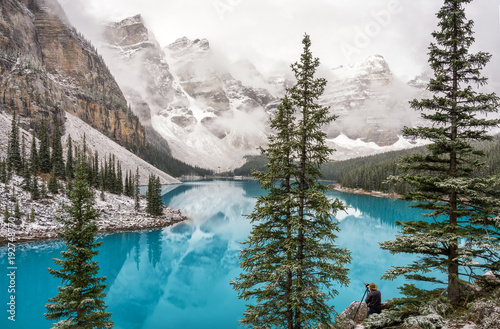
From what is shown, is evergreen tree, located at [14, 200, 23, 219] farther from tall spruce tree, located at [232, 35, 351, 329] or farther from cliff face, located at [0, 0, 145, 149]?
cliff face, located at [0, 0, 145, 149]

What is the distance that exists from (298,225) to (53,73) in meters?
174

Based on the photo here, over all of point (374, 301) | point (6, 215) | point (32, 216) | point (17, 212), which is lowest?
point (32, 216)

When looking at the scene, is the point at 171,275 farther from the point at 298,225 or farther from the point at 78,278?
the point at 298,225

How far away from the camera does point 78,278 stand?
1031 centimetres

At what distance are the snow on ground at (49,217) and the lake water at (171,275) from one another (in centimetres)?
225

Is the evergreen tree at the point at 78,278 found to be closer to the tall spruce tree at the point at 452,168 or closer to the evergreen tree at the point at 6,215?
the tall spruce tree at the point at 452,168

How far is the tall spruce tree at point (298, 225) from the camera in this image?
9562mm

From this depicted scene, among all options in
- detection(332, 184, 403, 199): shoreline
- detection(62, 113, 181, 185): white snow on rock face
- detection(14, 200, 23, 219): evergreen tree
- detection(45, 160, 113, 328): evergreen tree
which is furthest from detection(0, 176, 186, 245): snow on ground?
detection(332, 184, 403, 199): shoreline

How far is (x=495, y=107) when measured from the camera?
7.99 metres

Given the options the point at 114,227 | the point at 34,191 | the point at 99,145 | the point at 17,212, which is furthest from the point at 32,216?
the point at 99,145

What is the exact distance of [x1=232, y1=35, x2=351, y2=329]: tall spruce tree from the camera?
956 cm

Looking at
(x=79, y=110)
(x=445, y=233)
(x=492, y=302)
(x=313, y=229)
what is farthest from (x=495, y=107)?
(x=79, y=110)

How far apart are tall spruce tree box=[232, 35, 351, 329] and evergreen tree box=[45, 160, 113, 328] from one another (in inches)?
229

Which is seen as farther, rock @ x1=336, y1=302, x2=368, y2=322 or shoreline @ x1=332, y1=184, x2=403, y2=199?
shoreline @ x1=332, y1=184, x2=403, y2=199
